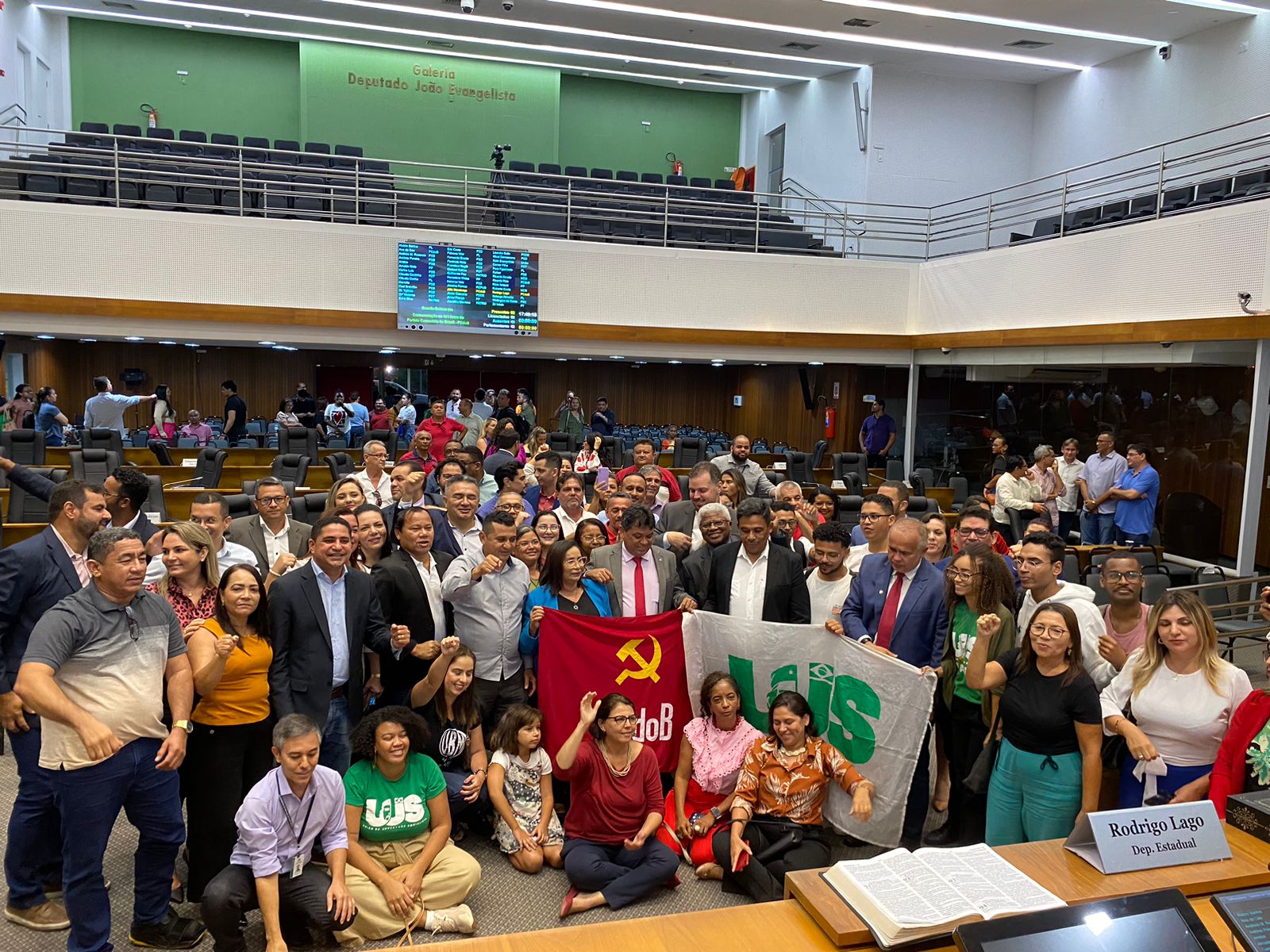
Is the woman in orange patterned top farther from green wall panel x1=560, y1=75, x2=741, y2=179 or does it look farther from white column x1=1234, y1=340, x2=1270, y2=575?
green wall panel x1=560, y1=75, x2=741, y2=179

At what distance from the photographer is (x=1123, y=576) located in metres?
4.37

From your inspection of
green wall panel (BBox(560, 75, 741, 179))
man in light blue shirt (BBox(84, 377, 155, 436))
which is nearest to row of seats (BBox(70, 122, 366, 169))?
man in light blue shirt (BBox(84, 377, 155, 436))

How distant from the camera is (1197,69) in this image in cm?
1466

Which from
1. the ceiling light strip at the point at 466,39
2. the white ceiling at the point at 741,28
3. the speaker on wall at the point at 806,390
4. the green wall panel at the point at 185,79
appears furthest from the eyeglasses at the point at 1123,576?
the green wall panel at the point at 185,79

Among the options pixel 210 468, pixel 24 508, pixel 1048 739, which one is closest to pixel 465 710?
pixel 1048 739

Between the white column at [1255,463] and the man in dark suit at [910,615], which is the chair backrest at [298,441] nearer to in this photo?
the man in dark suit at [910,615]

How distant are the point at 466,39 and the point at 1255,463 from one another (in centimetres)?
1609

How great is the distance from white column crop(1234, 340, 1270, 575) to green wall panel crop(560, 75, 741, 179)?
49.8 ft

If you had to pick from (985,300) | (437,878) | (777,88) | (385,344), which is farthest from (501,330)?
(777,88)

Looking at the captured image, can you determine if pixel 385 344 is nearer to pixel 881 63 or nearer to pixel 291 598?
pixel 291 598

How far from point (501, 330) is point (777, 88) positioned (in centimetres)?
1178

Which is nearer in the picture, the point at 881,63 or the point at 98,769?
the point at 98,769

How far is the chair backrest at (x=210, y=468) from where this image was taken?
1095 centimetres

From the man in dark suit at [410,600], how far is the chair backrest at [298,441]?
7.66m
